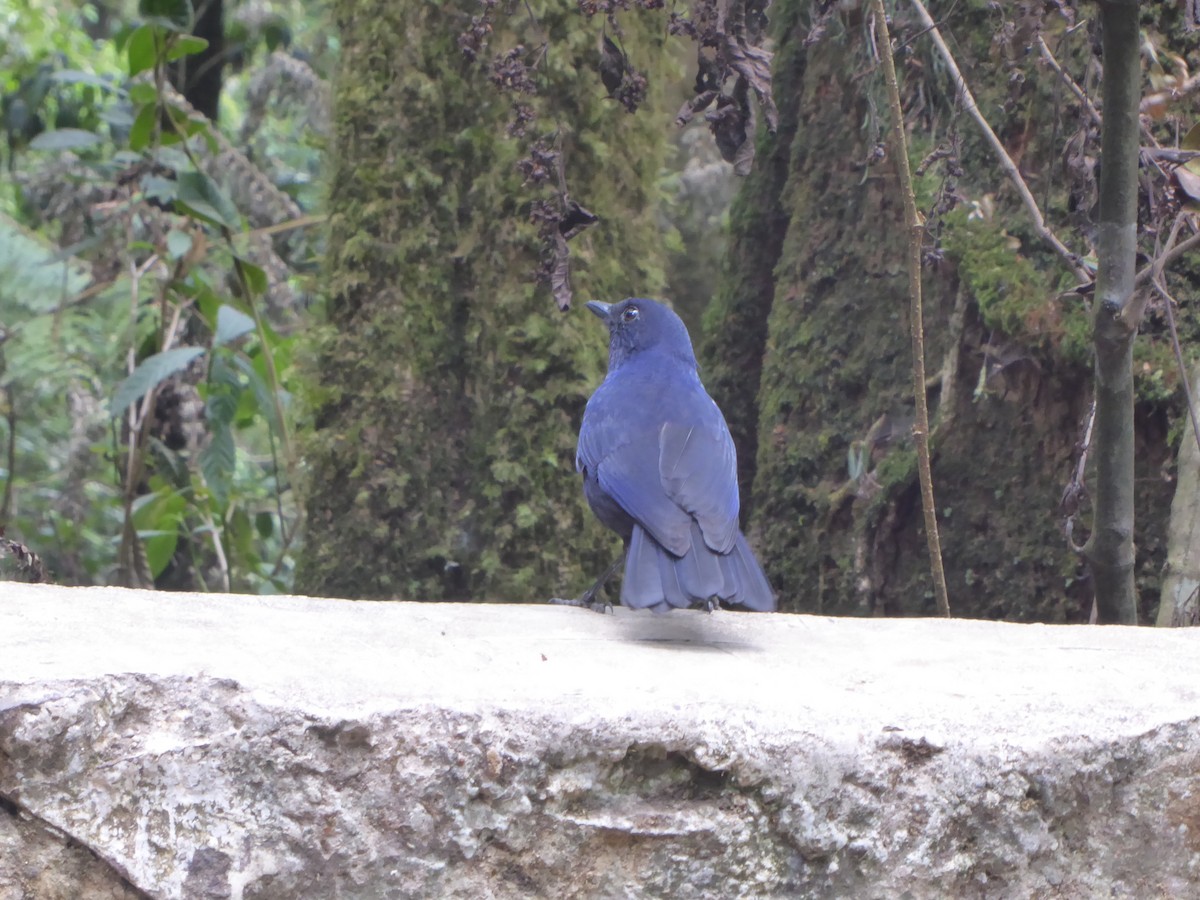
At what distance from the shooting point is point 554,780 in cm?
193

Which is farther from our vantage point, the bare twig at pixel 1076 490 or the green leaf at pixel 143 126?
the green leaf at pixel 143 126

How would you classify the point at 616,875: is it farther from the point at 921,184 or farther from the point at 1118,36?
the point at 921,184

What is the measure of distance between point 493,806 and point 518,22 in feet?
9.03

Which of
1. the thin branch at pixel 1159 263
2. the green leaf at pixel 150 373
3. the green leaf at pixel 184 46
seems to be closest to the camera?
the thin branch at pixel 1159 263

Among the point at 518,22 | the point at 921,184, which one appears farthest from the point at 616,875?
the point at 518,22

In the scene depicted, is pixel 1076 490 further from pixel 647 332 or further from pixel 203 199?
pixel 203 199

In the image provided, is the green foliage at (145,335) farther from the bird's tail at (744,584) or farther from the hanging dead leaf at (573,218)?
the bird's tail at (744,584)

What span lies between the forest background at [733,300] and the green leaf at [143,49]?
0.01 meters

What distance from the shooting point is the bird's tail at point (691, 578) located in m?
2.51

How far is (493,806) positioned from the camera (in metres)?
1.92

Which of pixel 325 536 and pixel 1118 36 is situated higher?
pixel 1118 36

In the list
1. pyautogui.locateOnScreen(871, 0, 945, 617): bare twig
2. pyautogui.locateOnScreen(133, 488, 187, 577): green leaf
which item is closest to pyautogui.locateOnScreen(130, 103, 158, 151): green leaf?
pyautogui.locateOnScreen(133, 488, 187, 577): green leaf

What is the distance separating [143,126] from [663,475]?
2.67 metres

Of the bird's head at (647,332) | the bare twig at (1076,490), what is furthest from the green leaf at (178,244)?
the bare twig at (1076,490)
